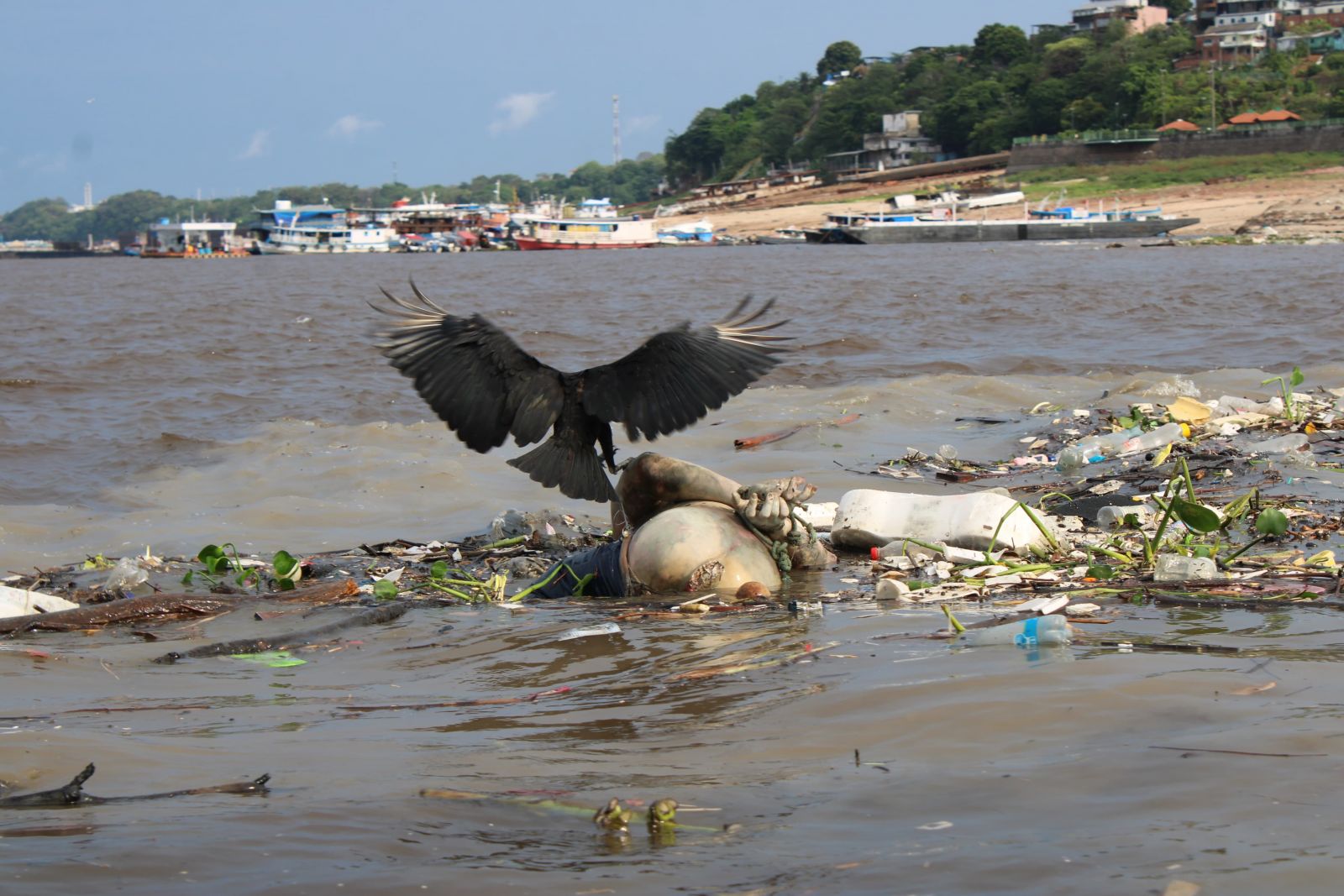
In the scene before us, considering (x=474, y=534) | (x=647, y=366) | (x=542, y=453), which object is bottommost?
(x=474, y=534)

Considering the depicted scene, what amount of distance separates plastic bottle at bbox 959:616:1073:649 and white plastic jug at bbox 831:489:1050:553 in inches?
38.1

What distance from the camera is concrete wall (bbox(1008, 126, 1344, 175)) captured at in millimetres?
62531

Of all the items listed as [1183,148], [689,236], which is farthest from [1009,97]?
[689,236]

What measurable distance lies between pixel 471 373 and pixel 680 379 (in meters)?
0.73

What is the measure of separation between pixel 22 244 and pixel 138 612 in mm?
134265

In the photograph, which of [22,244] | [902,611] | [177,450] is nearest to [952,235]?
[177,450]

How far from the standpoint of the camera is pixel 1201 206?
5469cm

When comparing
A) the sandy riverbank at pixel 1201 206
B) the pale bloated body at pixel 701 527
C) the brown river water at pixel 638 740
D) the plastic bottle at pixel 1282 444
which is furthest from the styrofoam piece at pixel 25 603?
the sandy riverbank at pixel 1201 206

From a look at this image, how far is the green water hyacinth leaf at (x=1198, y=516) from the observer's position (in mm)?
3750

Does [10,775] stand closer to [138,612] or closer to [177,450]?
[138,612]

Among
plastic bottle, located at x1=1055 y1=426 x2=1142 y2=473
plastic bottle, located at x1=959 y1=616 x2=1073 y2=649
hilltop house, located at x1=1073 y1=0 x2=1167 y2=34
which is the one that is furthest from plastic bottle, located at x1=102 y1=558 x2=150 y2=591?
hilltop house, located at x1=1073 y1=0 x2=1167 y2=34

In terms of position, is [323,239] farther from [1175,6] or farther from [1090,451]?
[1090,451]

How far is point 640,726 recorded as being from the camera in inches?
111

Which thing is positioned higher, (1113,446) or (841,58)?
(841,58)
